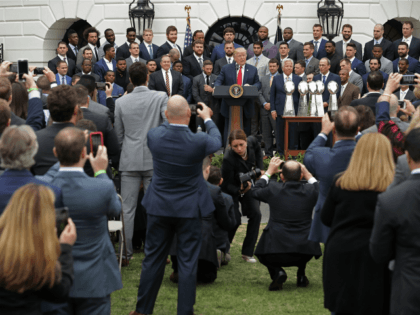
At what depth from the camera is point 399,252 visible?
3.01 metres

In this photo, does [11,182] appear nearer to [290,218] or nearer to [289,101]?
[290,218]

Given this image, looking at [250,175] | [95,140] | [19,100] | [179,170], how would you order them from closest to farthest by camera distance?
[95,140] < [179,170] < [19,100] < [250,175]

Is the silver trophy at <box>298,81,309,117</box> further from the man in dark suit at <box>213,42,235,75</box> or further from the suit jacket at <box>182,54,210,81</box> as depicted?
the suit jacket at <box>182,54,210,81</box>

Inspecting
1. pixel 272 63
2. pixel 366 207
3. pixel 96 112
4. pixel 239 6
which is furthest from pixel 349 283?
pixel 239 6

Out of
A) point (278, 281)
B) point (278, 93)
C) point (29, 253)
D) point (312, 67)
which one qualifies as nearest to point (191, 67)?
point (278, 93)

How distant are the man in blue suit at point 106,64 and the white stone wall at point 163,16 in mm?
4368

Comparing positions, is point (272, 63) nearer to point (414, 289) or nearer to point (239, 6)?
point (239, 6)

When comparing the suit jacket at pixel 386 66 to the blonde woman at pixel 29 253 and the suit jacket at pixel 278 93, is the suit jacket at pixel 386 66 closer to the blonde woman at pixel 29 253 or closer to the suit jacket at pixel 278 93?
the suit jacket at pixel 278 93

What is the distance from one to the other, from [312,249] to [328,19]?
34.9 feet

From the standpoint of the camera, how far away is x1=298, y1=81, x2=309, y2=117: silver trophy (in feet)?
32.4

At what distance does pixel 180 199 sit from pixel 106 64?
297 inches

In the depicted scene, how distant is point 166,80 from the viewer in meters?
10.5

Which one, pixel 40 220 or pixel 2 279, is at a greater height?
pixel 40 220

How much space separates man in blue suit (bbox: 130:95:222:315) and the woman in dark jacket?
1.21 meters
